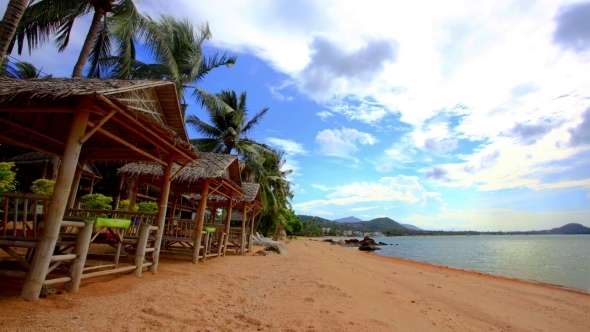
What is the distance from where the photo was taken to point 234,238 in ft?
48.0

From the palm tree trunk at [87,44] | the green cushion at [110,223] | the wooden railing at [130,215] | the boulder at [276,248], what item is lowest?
the boulder at [276,248]

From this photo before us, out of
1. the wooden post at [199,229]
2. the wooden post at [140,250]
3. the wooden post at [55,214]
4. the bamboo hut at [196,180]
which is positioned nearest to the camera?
the wooden post at [55,214]

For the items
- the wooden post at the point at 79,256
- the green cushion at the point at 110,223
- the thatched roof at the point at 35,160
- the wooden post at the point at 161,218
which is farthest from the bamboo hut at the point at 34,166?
the wooden post at the point at 79,256

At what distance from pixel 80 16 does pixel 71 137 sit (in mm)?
9682

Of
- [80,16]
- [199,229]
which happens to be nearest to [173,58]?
[80,16]

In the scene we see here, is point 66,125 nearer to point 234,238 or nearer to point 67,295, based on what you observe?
point 67,295

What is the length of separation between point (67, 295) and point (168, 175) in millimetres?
3089

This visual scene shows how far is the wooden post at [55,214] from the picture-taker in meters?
3.83

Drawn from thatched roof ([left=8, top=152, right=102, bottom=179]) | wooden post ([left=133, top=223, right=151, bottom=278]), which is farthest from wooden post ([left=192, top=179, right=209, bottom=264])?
thatched roof ([left=8, top=152, right=102, bottom=179])

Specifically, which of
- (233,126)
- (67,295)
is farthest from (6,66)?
(67,295)

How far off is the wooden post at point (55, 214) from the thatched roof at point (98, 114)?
0.78 ft

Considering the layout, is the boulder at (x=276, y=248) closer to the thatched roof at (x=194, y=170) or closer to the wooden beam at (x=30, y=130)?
the thatched roof at (x=194, y=170)

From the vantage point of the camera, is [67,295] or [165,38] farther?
[165,38]

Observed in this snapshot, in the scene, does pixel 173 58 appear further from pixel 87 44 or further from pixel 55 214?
pixel 55 214
